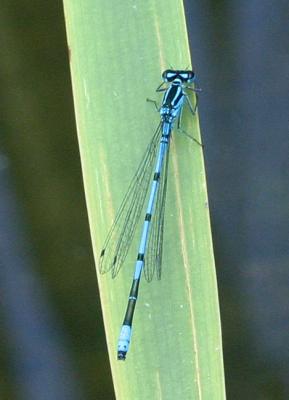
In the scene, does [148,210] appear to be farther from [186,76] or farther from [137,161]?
[186,76]

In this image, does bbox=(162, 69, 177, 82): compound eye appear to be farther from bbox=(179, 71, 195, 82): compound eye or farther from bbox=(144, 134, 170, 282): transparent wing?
bbox=(144, 134, 170, 282): transparent wing

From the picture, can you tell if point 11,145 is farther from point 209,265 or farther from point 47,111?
point 209,265

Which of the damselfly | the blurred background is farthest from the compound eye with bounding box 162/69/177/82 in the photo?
the blurred background

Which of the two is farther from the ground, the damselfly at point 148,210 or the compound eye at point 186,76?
the compound eye at point 186,76

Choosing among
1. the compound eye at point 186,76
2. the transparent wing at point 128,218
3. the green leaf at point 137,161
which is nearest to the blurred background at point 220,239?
the compound eye at point 186,76

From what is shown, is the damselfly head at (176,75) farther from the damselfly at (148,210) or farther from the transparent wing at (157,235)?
the transparent wing at (157,235)

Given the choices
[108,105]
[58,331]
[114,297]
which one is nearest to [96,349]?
[58,331]
